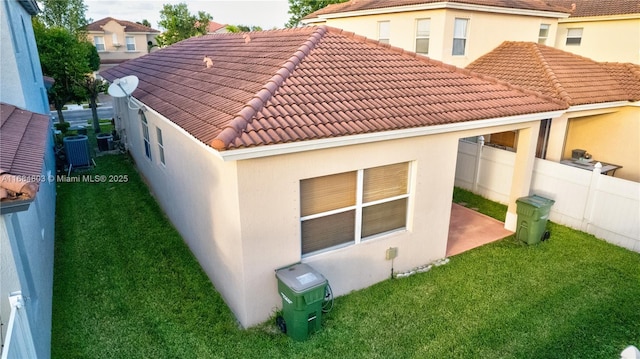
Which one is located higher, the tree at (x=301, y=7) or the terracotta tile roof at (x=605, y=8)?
the tree at (x=301, y=7)

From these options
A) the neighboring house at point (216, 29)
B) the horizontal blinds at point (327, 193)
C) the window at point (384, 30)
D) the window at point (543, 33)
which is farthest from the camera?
the neighboring house at point (216, 29)

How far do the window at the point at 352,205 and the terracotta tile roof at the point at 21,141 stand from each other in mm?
3771

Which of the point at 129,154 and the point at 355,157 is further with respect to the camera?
the point at 129,154

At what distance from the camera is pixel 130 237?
9898 millimetres

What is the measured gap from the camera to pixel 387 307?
7363 mm

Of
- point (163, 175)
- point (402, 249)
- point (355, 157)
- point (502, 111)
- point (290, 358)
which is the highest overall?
point (502, 111)

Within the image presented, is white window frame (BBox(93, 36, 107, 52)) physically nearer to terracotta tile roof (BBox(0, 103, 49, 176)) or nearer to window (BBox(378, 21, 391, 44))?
window (BBox(378, 21, 391, 44))

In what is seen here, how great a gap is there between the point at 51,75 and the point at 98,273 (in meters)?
15.7

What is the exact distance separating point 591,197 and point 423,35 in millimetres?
8221

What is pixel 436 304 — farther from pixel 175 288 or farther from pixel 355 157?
pixel 175 288

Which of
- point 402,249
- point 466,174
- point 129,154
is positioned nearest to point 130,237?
point 402,249

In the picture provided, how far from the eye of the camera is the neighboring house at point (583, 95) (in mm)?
12188

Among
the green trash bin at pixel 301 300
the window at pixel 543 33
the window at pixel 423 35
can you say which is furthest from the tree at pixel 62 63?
the window at pixel 543 33

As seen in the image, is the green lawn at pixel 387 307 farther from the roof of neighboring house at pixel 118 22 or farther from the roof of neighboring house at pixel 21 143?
the roof of neighboring house at pixel 118 22
